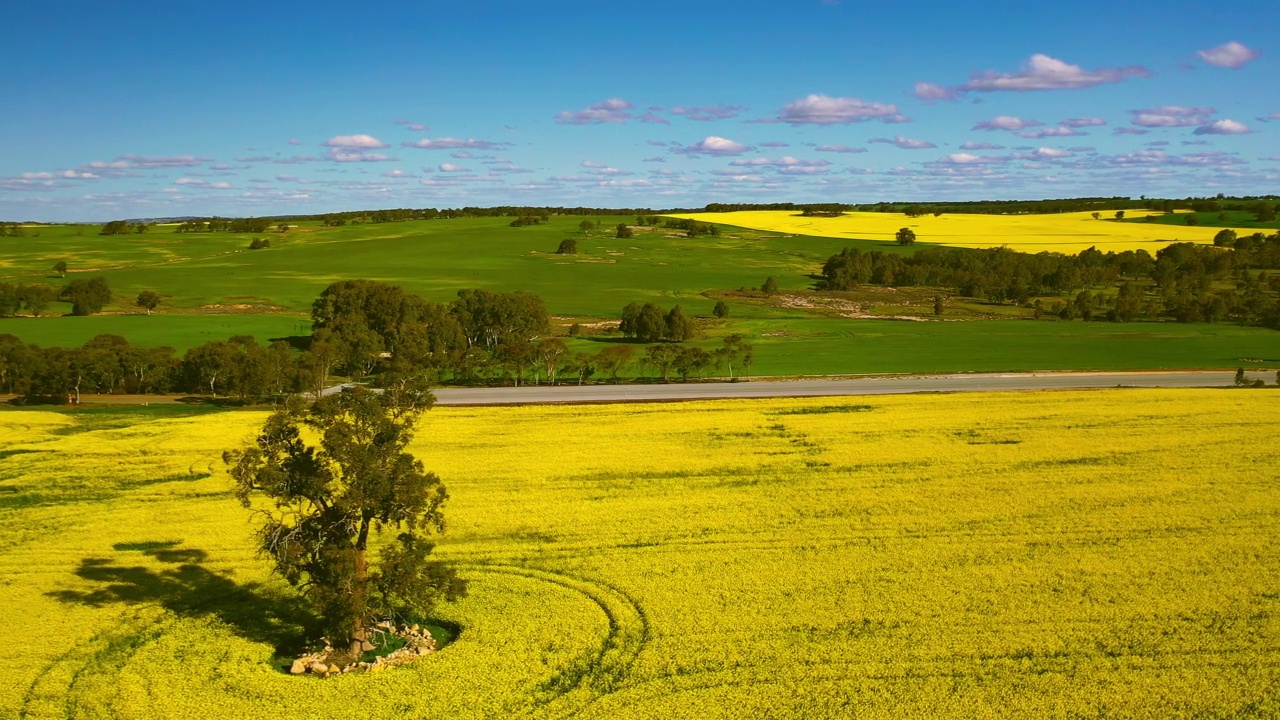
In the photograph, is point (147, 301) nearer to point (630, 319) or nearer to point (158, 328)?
point (158, 328)

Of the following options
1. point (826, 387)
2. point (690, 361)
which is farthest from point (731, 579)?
point (690, 361)

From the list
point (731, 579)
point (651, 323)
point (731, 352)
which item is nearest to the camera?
point (731, 579)

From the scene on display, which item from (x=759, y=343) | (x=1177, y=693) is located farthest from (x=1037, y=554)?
(x=759, y=343)

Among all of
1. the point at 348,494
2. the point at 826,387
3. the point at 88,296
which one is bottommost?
the point at 826,387

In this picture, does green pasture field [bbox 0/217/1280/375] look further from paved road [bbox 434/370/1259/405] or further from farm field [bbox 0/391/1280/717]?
farm field [bbox 0/391/1280/717]

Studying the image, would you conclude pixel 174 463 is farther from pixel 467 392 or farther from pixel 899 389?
pixel 899 389

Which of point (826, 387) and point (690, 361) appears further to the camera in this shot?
point (690, 361)

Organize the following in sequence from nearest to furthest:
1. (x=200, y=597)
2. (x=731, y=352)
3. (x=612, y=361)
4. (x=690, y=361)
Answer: (x=200, y=597) → (x=690, y=361) → (x=731, y=352) → (x=612, y=361)
